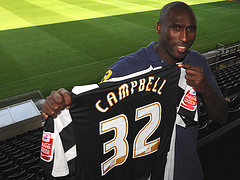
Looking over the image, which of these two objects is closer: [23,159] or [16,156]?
[23,159]

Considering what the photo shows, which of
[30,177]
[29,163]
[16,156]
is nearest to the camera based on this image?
[30,177]

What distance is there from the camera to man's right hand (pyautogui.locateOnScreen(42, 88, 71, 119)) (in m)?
1.40

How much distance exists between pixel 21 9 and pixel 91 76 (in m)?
13.7

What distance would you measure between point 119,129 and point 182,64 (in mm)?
593

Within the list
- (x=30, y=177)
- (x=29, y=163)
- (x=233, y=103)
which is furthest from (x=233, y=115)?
(x=29, y=163)

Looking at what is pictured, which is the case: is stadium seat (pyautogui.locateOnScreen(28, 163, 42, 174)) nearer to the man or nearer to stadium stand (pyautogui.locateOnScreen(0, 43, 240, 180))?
stadium stand (pyautogui.locateOnScreen(0, 43, 240, 180))

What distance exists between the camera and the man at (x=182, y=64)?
5.50ft

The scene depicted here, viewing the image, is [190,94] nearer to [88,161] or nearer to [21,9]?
[88,161]

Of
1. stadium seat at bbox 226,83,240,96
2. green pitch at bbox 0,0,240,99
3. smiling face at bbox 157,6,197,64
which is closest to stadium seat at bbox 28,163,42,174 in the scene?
smiling face at bbox 157,6,197,64

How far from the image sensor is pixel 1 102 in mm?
7988

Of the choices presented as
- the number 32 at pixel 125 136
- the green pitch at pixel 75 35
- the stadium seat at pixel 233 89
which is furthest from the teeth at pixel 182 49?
the green pitch at pixel 75 35

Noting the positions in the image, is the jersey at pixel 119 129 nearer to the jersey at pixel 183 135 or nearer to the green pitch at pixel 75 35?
the jersey at pixel 183 135

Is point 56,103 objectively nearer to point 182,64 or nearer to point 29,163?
point 182,64

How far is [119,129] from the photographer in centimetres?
165
